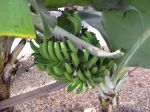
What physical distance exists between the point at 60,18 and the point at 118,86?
0.42 meters

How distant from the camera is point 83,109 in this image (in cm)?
215

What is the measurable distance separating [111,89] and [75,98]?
843 millimetres

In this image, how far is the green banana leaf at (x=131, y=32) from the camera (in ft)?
4.10

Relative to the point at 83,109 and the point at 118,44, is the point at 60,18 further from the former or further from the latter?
Result: the point at 83,109

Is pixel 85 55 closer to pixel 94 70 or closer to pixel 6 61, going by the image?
pixel 94 70

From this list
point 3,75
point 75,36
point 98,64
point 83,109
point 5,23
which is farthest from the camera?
point 83,109

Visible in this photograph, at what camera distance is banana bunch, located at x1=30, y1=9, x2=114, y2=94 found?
1.18m

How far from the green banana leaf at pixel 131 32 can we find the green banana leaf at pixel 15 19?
0.55 metres

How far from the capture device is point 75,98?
228 cm

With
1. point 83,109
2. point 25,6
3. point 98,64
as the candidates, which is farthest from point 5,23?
point 83,109

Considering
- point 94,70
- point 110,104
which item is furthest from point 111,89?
point 94,70

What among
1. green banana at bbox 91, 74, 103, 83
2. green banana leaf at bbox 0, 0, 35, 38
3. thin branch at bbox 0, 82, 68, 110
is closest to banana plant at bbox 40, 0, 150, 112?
green banana at bbox 91, 74, 103, 83

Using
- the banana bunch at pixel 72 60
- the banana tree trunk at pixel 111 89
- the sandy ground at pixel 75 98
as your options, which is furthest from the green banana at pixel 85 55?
the sandy ground at pixel 75 98

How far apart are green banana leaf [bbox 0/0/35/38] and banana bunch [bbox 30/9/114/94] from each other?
39 cm
